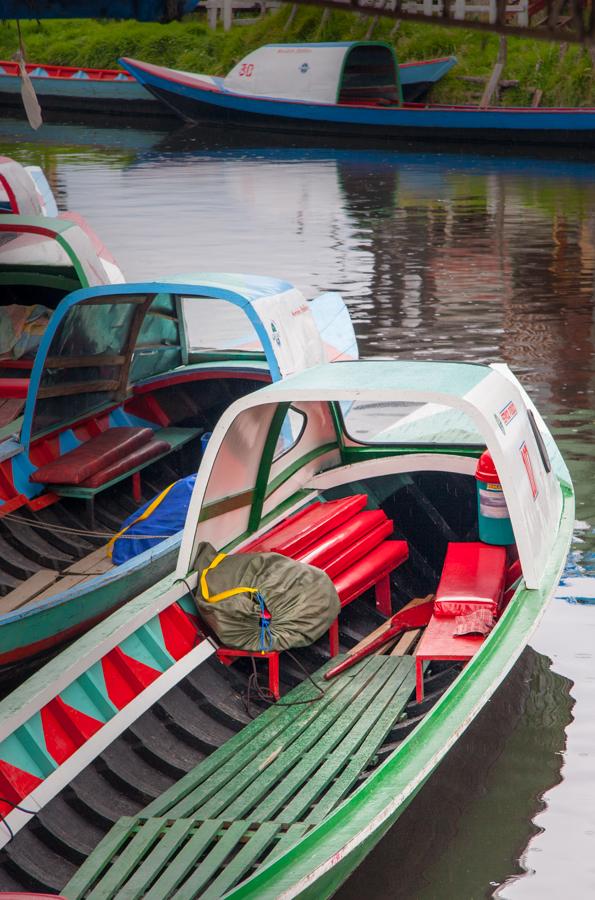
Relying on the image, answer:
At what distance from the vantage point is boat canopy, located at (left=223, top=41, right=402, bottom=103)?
37.1m

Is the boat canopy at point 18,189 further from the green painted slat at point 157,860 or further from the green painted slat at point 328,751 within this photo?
the green painted slat at point 157,860

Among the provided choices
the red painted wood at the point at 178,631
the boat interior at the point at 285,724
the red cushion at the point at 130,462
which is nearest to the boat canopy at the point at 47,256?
the red cushion at the point at 130,462

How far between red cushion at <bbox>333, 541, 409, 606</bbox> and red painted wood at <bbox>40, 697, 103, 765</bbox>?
1.95 meters

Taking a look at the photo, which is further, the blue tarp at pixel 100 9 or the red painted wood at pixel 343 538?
the blue tarp at pixel 100 9

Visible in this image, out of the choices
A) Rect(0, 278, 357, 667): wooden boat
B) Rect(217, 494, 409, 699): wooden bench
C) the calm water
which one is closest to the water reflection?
the calm water

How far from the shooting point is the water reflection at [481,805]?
586cm

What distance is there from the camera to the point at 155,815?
5.45 metres

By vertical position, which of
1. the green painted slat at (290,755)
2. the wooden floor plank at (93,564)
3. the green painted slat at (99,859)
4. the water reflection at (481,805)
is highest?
the green painted slat at (99,859)

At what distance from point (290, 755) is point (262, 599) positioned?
35.2 inches

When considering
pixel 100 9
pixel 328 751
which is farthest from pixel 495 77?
pixel 328 751

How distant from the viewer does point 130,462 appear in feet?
30.9

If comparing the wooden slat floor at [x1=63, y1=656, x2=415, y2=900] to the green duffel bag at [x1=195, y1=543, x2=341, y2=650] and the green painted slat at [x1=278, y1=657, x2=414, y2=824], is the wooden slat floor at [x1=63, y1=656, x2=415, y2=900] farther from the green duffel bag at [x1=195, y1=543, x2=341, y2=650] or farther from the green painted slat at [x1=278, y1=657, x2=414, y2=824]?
the green duffel bag at [x1=195, y1=543, x2=341, y2=650]

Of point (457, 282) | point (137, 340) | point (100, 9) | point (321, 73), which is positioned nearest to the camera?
point (100, 9)

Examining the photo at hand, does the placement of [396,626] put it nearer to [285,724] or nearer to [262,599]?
[262,599]
